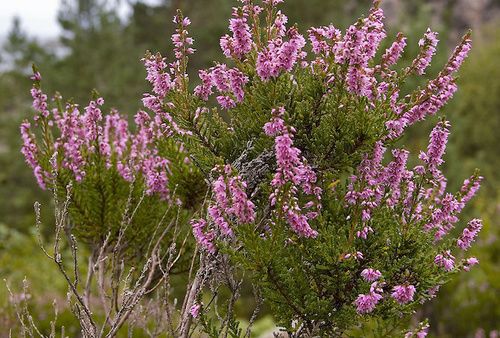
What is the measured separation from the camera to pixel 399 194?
4.19 metres

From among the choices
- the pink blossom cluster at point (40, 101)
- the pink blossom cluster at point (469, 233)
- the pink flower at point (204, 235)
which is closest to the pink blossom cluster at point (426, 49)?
the pink blossom cluster at point (469, 233)

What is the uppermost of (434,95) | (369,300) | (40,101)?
(40,101)

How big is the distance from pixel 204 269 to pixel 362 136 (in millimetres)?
1319

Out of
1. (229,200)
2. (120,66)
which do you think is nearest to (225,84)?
(229,200)

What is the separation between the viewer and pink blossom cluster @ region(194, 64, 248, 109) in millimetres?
3967

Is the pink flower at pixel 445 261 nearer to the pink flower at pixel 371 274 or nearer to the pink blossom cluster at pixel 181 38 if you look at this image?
the pink flower at pixel 371 274

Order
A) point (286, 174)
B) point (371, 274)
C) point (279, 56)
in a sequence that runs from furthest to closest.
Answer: point (279, 56)
point (371, 274)
point (286, 174)

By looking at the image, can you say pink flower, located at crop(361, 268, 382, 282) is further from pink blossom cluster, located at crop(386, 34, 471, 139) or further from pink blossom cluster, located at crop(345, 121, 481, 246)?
pink blossom cluster, located at crop(386, 34, 471, 139)

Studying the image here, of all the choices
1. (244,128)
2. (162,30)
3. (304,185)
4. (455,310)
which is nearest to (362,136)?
(304,185)

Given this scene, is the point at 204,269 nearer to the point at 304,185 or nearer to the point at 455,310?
the point at 304,185

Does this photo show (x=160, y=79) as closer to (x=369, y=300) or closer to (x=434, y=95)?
(x=434, y=95)

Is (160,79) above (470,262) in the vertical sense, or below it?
above

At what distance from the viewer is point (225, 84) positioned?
409 cm

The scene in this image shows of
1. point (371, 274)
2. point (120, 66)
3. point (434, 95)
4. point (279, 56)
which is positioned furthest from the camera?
point (120, 66)
